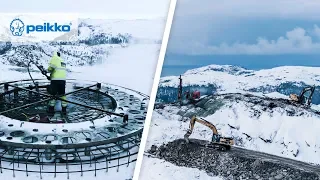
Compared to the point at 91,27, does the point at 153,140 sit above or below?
below

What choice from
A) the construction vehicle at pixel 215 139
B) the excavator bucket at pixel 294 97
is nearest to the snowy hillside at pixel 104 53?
the construction vehicle at pixel 215 139

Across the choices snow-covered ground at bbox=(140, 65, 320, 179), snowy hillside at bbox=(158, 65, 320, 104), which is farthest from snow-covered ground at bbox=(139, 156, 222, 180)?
snowy hillside at bbox=(158, 65, 320, 104)

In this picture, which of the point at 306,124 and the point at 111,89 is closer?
the point at 306,124

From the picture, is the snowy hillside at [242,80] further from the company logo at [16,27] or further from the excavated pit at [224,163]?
the company logo at [16,27]

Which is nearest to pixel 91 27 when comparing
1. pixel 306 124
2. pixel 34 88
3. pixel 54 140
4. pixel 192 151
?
pixel 34 88

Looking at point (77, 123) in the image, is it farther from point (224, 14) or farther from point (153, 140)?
point (224, 14)

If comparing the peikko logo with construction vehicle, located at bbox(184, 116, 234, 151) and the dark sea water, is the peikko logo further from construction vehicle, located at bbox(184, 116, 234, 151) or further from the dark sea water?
construction vehicle, located at bbox(184, 116, 234, 151)

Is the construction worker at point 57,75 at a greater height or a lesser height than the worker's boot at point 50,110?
greater
